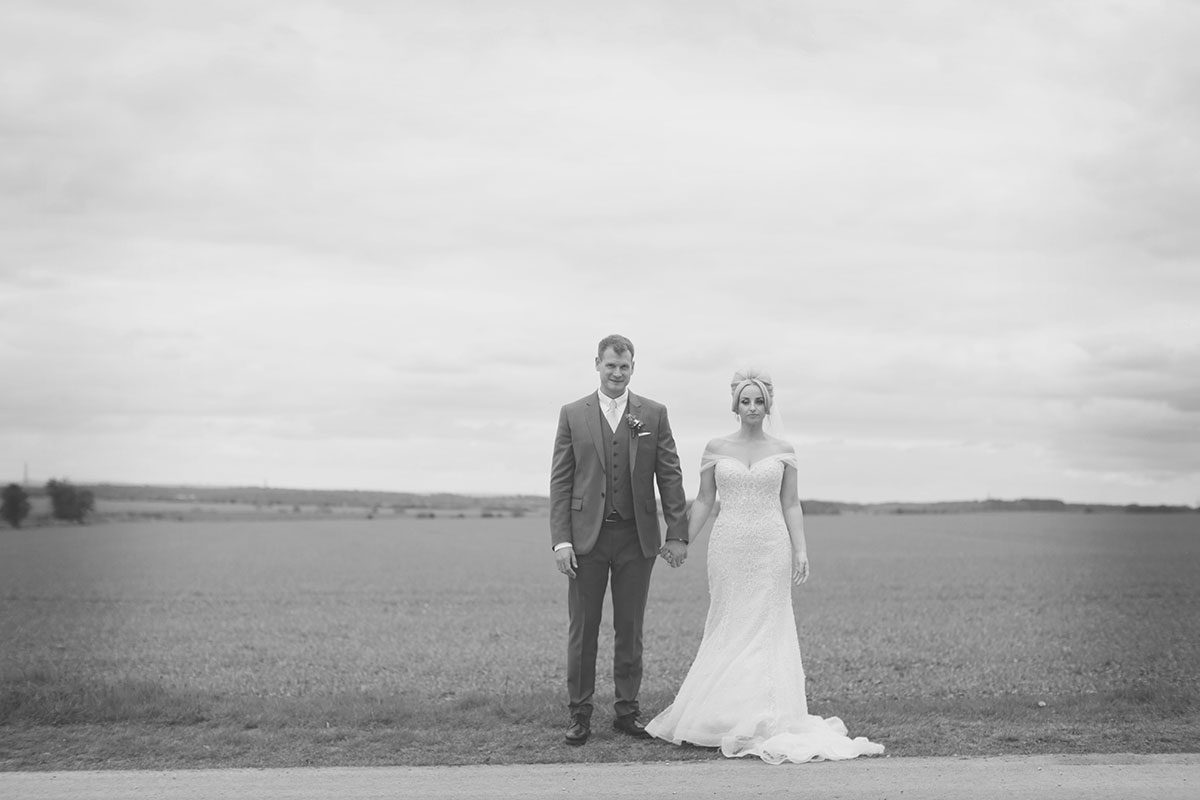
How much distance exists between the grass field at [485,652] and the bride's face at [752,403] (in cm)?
245

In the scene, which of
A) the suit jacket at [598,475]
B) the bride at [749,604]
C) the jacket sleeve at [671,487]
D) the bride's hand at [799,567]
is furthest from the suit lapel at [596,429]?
the bride's hand at [799,567]

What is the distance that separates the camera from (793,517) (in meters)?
8.12

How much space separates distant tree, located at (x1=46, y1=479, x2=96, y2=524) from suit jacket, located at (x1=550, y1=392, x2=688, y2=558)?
88212 mm

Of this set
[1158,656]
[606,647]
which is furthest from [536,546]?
[1158,656]

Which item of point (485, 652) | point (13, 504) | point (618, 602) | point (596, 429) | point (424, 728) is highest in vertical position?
point (596, 429)

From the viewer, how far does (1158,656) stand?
15445 millimetres

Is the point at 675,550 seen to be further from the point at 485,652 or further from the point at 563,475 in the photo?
the point at 485,652

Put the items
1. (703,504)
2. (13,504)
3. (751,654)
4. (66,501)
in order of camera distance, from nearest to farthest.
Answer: (751,654)
(703,504)
(13,504)
(66,501)

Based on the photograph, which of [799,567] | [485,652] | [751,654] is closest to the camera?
[751,654]

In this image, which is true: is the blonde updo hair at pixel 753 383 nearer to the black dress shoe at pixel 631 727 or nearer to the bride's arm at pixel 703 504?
the bride's arm at pixel 703 504

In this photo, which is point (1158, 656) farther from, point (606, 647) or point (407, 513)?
point (407, 513)

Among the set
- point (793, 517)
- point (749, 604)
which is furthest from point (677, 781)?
point (793, 517)

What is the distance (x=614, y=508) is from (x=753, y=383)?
1440mm

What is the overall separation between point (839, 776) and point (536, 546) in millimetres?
48137
